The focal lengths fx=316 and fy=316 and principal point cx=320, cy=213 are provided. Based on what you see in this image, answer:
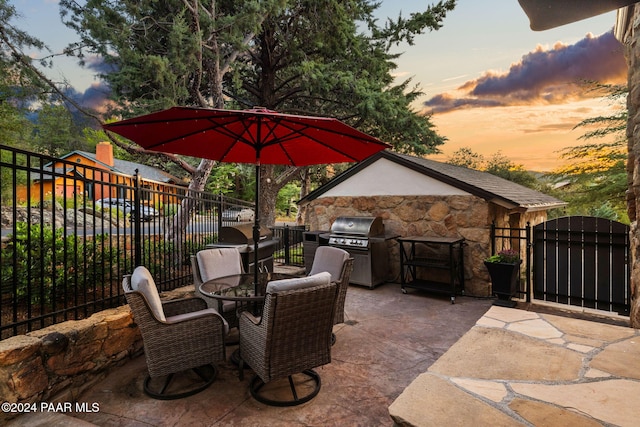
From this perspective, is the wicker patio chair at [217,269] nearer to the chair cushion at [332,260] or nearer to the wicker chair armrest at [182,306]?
the wicker chair armrest at [182,306]

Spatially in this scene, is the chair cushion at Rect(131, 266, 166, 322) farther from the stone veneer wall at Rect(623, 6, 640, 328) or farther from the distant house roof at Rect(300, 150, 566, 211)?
the distant house roof at Rect(300, 150, 566, 211)

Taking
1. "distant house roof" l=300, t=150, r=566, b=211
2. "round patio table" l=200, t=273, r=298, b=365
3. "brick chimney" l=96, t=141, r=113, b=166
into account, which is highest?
"brick chimney" l=96, t=141, r=113, b=166

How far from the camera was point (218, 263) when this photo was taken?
3.76 metres

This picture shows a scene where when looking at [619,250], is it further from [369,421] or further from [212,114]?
[212,114]

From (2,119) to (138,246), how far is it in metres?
9.70

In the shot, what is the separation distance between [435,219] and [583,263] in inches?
87.7

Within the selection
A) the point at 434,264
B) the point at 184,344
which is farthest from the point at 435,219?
the point at 184,344

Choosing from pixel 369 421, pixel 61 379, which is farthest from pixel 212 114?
pixel 369 421

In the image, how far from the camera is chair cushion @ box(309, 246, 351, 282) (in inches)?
142

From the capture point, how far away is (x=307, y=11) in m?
Answer: 9.55

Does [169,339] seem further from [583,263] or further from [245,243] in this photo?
[583,263]

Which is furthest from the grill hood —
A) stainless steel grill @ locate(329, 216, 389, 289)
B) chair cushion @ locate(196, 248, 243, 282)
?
chair cushion @ locate(196, 248, 243, 282)

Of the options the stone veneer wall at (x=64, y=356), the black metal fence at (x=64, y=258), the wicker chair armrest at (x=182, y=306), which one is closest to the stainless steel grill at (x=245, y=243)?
the black metal fence at (x=64, y=258)

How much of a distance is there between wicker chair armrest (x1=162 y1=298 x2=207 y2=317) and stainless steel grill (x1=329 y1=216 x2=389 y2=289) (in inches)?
118
